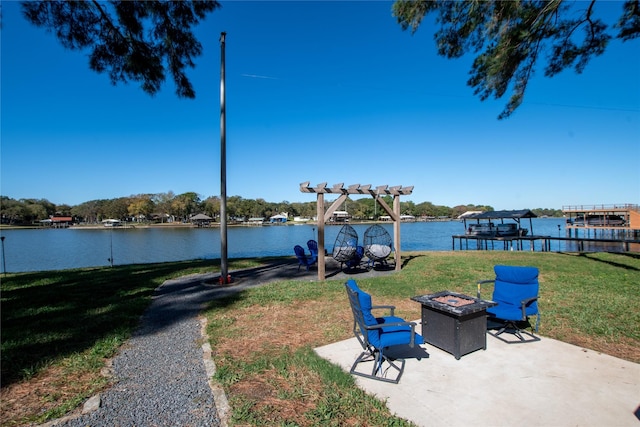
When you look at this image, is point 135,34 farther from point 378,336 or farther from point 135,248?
point 135,248

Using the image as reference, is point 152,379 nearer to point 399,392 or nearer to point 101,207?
point 399,392

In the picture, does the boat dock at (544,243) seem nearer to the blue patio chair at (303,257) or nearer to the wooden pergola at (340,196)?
the wooden pergola at (340,196)

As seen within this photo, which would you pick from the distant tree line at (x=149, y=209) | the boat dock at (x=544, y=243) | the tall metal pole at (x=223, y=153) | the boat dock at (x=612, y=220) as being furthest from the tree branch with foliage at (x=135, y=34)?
the distant tree line at (x=149, y=209)

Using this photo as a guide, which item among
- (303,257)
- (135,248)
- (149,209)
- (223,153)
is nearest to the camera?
(223,153)

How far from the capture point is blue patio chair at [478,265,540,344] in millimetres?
3979

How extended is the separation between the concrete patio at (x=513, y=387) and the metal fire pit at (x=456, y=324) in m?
0.11

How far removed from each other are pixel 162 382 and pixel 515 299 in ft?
14.7

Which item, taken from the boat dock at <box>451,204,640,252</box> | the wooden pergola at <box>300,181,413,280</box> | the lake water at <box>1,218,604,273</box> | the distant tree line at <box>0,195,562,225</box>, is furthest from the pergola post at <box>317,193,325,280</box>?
the distant tree line at <box>0,195,562,225</box>

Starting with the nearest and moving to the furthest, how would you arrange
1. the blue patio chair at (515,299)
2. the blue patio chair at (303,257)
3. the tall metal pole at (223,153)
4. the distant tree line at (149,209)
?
the blue patio chair at (515,299) < the tall metal pole at (223,153) < the blue patio chair at (303,257) < the distant tree line at (149,209)

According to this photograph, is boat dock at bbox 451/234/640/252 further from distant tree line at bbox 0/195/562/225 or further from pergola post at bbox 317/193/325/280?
distant tree line at bbox 0/195/562/225

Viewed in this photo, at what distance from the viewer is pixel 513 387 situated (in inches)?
111

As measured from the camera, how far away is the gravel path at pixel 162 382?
2.41m

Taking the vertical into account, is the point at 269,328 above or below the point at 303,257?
below

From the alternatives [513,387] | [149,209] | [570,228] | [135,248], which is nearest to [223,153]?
[513,387]
